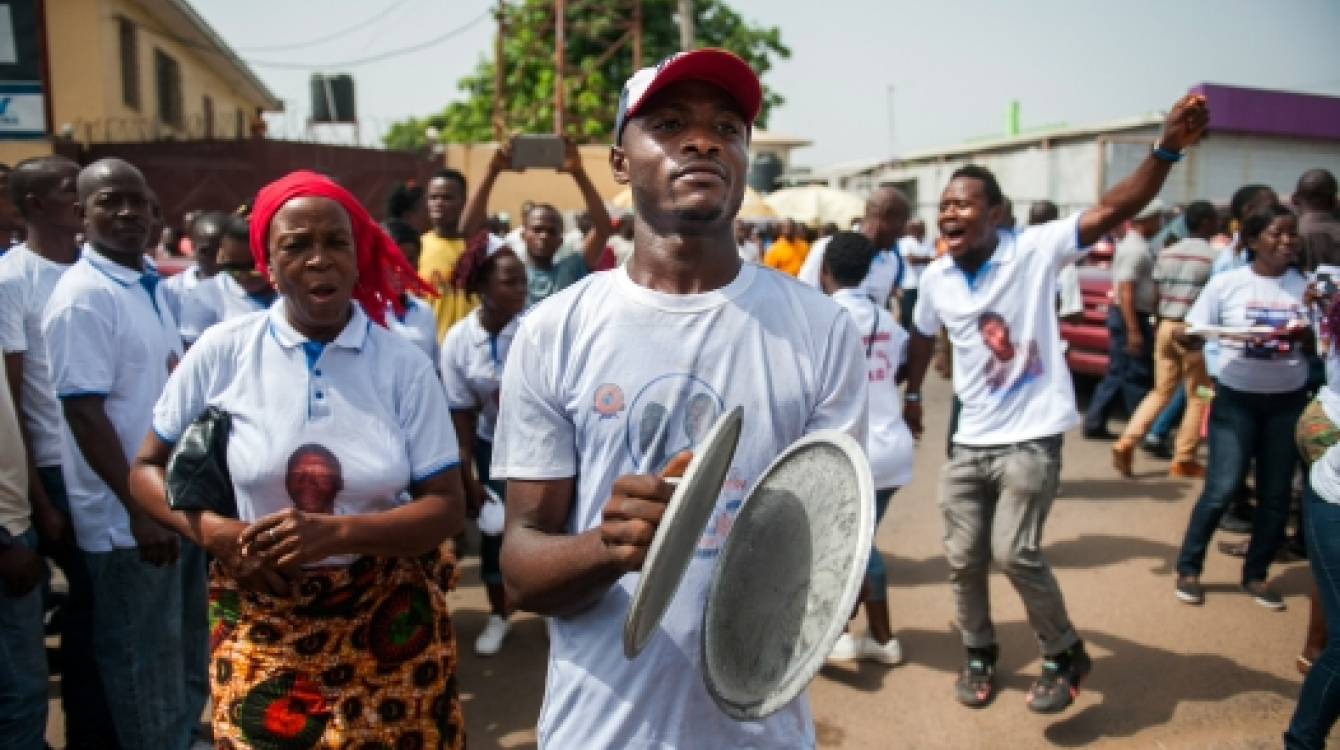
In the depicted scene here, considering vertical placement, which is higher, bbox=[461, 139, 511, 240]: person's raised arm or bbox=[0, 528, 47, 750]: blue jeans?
bbox=[461, 139, 511, 240]: person's raised arm

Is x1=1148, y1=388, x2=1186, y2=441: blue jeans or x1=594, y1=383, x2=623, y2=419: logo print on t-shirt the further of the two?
x1=1148, y1=388, x2=1186, y2=441: blue jeans

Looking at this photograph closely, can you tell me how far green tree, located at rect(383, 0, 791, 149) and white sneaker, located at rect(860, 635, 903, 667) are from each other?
2085cm

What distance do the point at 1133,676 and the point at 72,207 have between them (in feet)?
16.3

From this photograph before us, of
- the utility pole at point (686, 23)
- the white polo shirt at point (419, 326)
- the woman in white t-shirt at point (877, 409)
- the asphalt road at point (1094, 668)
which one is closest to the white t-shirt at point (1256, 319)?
A: the asphalt road at point (1094, 668)

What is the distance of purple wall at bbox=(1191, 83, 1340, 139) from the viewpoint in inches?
810

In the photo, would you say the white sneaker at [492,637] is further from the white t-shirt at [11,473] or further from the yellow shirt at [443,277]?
the white t-shirt at [11,473]

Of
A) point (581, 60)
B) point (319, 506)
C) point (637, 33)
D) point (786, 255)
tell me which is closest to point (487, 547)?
point (319, 506)

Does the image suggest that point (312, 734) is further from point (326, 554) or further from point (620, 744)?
point (620, 744)

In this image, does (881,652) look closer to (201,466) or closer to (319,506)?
(319,506)

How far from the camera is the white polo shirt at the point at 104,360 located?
312cm

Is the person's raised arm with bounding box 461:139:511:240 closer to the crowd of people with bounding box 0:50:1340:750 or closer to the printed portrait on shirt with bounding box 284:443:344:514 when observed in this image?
the crowd of people with bounding box 0:50:1340:750

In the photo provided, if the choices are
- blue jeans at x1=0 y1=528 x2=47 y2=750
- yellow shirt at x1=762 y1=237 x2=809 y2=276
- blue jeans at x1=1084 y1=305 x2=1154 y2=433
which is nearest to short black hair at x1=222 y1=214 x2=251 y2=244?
A: blue jeans at x1=0 y1=528 x2=47 y2=750

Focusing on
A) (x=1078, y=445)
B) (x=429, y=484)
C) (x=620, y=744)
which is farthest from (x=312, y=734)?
(x=1078, y=445)

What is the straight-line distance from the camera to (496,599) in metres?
4.99
